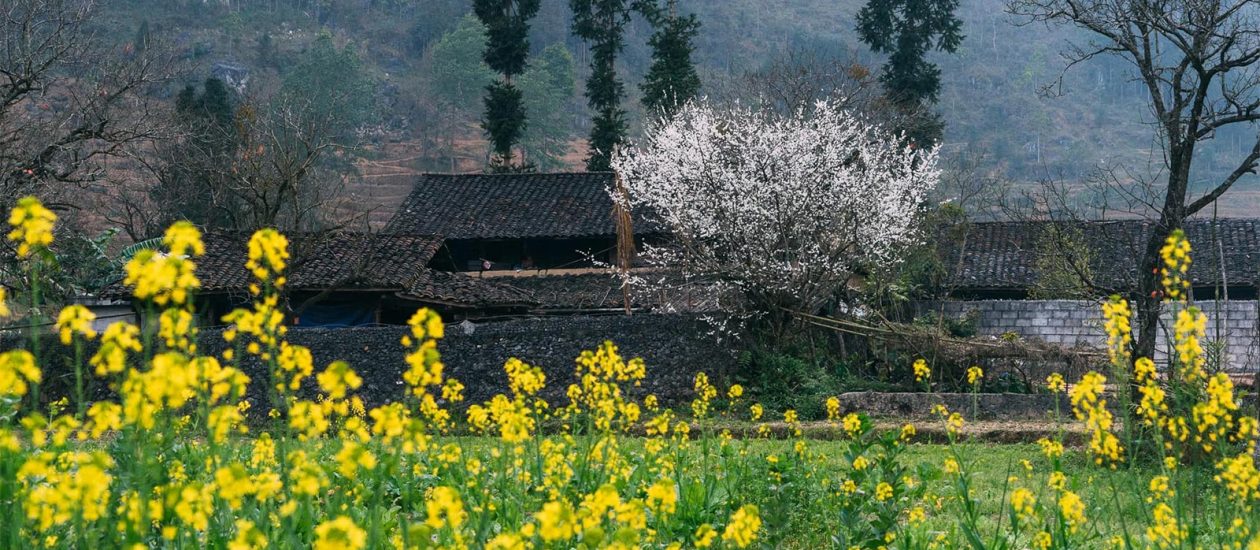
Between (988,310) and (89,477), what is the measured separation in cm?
2843

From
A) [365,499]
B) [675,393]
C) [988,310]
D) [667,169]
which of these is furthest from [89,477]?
[988,310]

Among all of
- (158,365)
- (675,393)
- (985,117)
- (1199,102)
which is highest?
(985,117)

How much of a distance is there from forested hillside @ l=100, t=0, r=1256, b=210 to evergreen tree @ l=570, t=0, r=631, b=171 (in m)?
25.1

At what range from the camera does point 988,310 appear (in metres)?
29.5

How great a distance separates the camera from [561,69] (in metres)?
81.6

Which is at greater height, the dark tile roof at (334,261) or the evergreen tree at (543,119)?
the evergreen tree at (543,119)

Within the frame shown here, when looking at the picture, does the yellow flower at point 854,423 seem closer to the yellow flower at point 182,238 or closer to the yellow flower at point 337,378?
the yellow flower at point 337,378

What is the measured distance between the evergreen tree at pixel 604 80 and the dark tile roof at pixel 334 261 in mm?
11492

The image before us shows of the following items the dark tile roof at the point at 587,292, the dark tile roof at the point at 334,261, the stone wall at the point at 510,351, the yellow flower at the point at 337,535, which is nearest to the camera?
the yellow flower at the point at 337,535

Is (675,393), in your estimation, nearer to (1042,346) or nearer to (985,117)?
(1042,346)

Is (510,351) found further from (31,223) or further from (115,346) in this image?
(115,346)

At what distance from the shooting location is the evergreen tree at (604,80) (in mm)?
39000

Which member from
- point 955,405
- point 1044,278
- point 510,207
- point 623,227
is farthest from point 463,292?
point 1044,278

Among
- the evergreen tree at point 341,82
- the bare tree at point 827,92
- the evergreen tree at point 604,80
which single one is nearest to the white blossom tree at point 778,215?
the bare tree at point 827,92
